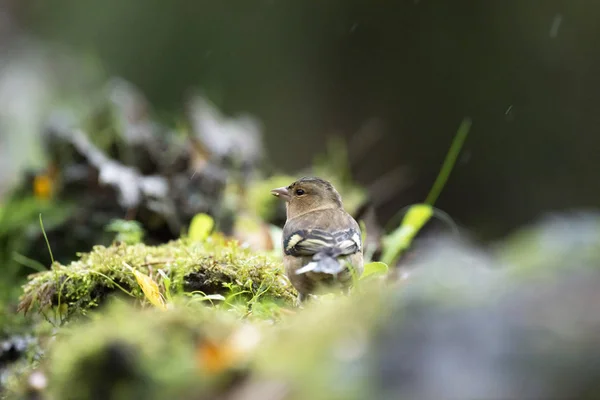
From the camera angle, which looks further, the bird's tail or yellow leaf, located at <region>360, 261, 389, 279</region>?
yellow leaf, located at <region>360, 261, 389, 279</region>

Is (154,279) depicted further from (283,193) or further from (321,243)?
(283,193)

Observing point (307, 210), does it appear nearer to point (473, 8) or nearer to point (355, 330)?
point (355, 330)

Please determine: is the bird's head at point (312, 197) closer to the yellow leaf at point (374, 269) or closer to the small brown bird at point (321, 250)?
the small brown bird at point (321, 250)

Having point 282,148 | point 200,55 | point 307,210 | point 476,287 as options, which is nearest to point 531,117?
point 282,148

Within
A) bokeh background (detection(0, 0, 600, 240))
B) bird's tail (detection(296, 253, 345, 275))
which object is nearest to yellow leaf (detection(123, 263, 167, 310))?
bird's tail (detection(296, 253, 345, 275))

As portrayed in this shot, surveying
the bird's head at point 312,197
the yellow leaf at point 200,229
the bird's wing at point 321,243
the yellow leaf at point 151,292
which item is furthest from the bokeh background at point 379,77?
the yellow leaf at point 151,292

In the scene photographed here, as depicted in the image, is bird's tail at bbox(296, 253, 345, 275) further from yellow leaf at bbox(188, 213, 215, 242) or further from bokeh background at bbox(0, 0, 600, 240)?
bokeh background at bbox(0, 0, 600, 240)

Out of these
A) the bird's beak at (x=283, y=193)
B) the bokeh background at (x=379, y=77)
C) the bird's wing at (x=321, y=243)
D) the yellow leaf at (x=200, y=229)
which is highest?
the bokeh background at (x=379, y=77)

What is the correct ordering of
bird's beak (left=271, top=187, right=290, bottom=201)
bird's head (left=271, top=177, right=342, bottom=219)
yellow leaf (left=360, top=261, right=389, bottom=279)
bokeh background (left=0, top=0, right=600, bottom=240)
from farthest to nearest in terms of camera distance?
bokeh background (left=0, top=0, right=600, bottom=240) < bird's beak (left=271, top=187, right=290, bottom=201) < bird's head (left=271, top=177, right=342, bottom=219) < yellow leaf (left=360, top=261, right=389, bottom=279)

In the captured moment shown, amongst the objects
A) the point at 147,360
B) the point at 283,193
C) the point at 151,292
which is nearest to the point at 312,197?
the point at 283,193
